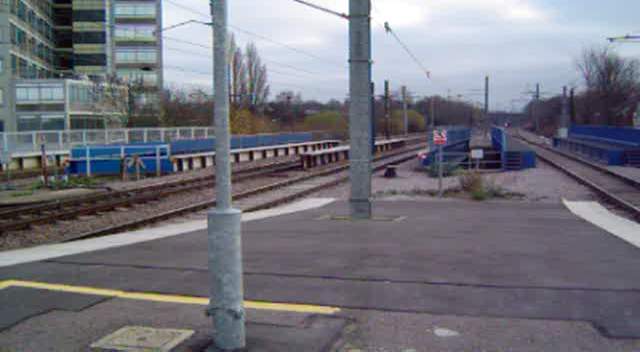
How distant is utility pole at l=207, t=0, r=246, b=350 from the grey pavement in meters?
1.12

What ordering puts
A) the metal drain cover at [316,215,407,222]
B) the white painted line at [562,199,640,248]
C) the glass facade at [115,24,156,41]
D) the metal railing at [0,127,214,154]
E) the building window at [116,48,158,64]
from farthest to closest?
the building window at [116,48,158,64] → the glass facade at [115,24,156,41] → the metal railing at [0,127,214,154] → the metal drain cover at [316,215,407,222] → the white painted line at [562,199,640,248]

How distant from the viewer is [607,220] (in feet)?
50.6

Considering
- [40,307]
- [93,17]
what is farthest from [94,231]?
[93,17]

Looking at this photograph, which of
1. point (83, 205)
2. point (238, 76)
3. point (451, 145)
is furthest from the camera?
point (238, 76)

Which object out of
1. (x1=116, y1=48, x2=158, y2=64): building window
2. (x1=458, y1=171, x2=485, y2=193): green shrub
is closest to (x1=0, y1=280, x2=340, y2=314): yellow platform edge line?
(x1=458, y1=171, x2=485, y2=193): green shrub

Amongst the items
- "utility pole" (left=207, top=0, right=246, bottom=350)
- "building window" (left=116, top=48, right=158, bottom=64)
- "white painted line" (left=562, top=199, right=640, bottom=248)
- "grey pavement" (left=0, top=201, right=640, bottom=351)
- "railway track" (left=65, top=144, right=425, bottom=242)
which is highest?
"building window" (left=116, top=48, right=158, bottom=64)

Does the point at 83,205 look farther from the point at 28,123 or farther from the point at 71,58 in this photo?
the point at 71,58

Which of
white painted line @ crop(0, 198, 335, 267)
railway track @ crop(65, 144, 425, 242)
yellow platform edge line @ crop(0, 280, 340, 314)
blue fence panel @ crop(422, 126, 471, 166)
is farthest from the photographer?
blue fence panel @ crop(422, 126, 471, 166)

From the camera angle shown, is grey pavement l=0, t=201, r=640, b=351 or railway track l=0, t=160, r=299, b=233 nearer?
grey pavement l=0, t=201, r=640, b=351

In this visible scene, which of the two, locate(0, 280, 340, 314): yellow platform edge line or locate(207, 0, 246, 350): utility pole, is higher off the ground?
locate(207, 0, 246, 350): utility pole

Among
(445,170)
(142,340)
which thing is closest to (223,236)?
(142,340)

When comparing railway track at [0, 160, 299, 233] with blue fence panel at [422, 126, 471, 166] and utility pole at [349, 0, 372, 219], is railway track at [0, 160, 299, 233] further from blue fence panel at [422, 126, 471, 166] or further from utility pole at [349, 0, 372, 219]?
blue fence panel at [422, 126, 471, 166]

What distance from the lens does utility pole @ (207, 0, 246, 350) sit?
507 cm

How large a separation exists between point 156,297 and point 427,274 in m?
3.16
